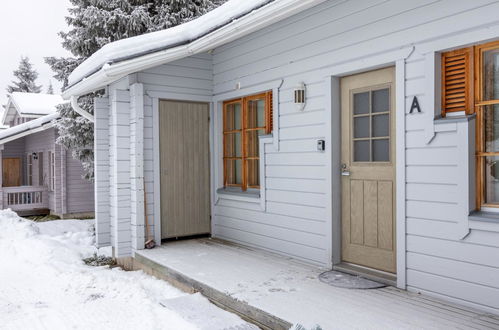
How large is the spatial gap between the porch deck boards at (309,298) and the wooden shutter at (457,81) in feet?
4.83

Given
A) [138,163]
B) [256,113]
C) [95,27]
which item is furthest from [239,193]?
[95,27]

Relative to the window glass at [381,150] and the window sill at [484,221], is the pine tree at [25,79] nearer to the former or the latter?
the window glass at [381,150]

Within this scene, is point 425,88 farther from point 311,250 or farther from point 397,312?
point 311,250

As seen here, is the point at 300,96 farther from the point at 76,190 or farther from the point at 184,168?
the point at 76,190

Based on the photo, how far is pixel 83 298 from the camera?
13.9ft

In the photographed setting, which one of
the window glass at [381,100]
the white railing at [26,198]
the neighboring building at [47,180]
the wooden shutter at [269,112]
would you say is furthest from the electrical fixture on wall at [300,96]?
the white railing at [26,198]

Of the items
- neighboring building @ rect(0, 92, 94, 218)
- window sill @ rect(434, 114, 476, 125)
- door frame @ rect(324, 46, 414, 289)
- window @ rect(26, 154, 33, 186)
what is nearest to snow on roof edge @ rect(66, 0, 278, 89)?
door frame @ rect(324, 46, 414, 289)

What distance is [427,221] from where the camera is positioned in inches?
130

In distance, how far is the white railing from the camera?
11.7 metres

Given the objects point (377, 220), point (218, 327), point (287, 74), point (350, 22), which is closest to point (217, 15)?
point (287, 74)

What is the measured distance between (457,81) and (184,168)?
3698 mm

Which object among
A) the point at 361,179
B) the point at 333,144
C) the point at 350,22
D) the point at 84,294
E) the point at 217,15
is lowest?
the point at 84,294

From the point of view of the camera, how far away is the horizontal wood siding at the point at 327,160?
121 inches

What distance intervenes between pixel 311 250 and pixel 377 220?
2.84 feet
